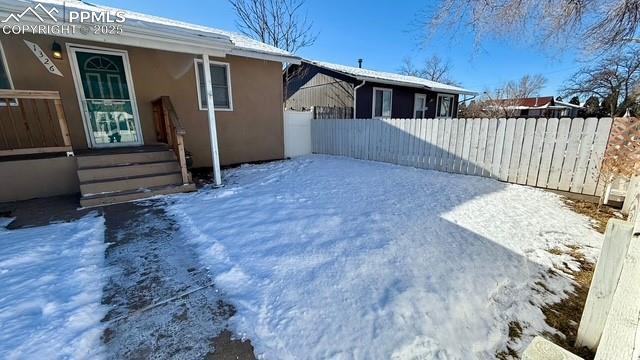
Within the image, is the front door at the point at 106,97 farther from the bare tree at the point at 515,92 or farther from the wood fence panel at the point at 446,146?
the bare tree at the point at 515,92

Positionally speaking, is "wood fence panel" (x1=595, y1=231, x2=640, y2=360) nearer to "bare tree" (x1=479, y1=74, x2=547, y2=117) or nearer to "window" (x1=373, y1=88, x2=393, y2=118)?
"window" (x1=373, y1=88, x2=393, y2=118)

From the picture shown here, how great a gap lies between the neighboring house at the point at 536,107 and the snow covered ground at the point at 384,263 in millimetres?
23660

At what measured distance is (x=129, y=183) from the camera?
4395 mm

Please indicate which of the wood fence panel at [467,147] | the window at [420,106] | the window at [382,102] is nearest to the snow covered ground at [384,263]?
the wood fence panel at [467,147]

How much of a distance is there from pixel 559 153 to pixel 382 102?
8172 millimetres

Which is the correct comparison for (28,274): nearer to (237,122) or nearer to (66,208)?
(66,208)


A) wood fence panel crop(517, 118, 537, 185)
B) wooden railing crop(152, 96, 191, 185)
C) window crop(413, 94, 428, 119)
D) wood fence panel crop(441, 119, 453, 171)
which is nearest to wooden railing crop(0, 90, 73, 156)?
wooden railing crop(152, 96, 191, 185)

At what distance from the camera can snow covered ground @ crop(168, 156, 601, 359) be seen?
1.68 m

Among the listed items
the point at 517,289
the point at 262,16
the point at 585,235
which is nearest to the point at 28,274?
the point at 517,289

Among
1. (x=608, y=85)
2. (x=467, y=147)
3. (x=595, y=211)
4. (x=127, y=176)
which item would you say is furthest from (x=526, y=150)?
(x=608, y=85)

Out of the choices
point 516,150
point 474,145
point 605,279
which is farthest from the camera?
point 474,145

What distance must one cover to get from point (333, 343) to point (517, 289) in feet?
5.33

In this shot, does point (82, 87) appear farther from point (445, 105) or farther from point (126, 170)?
point (445, 105)

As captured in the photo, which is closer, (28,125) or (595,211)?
(595,211)
